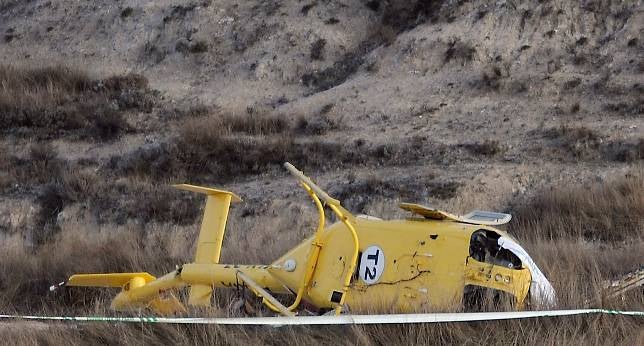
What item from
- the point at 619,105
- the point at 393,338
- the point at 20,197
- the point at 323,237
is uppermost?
the point at 619,105

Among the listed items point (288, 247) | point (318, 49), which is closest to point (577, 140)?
point (288, 247)

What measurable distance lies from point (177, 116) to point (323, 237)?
15.3 metres

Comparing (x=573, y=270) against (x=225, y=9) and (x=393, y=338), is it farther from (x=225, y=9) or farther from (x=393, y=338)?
(x=225, y=9)

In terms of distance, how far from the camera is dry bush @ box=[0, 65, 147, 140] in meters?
20.0

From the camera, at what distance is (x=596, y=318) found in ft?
18.2

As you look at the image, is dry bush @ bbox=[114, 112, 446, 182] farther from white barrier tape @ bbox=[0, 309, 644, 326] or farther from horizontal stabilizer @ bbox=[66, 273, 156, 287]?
white barrier tape @ bbox=[0, 309, 644, 326]

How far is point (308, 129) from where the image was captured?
18.6 meters

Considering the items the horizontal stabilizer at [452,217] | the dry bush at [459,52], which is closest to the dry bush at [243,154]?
the dry bush at [459,52]

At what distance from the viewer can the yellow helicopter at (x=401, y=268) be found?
18.4 feet

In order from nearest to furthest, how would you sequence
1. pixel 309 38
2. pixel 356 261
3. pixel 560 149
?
pixel 356 261, pixel 560 149, pixel 309 38

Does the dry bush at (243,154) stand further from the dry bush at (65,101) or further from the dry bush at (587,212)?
the dry bush at (587,212)

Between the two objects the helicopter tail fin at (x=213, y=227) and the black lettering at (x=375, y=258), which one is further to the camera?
the helicopter tail fin at (x=213, y=227)

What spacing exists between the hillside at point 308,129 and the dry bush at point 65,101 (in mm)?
70

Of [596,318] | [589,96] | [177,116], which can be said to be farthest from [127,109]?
[596,318]
